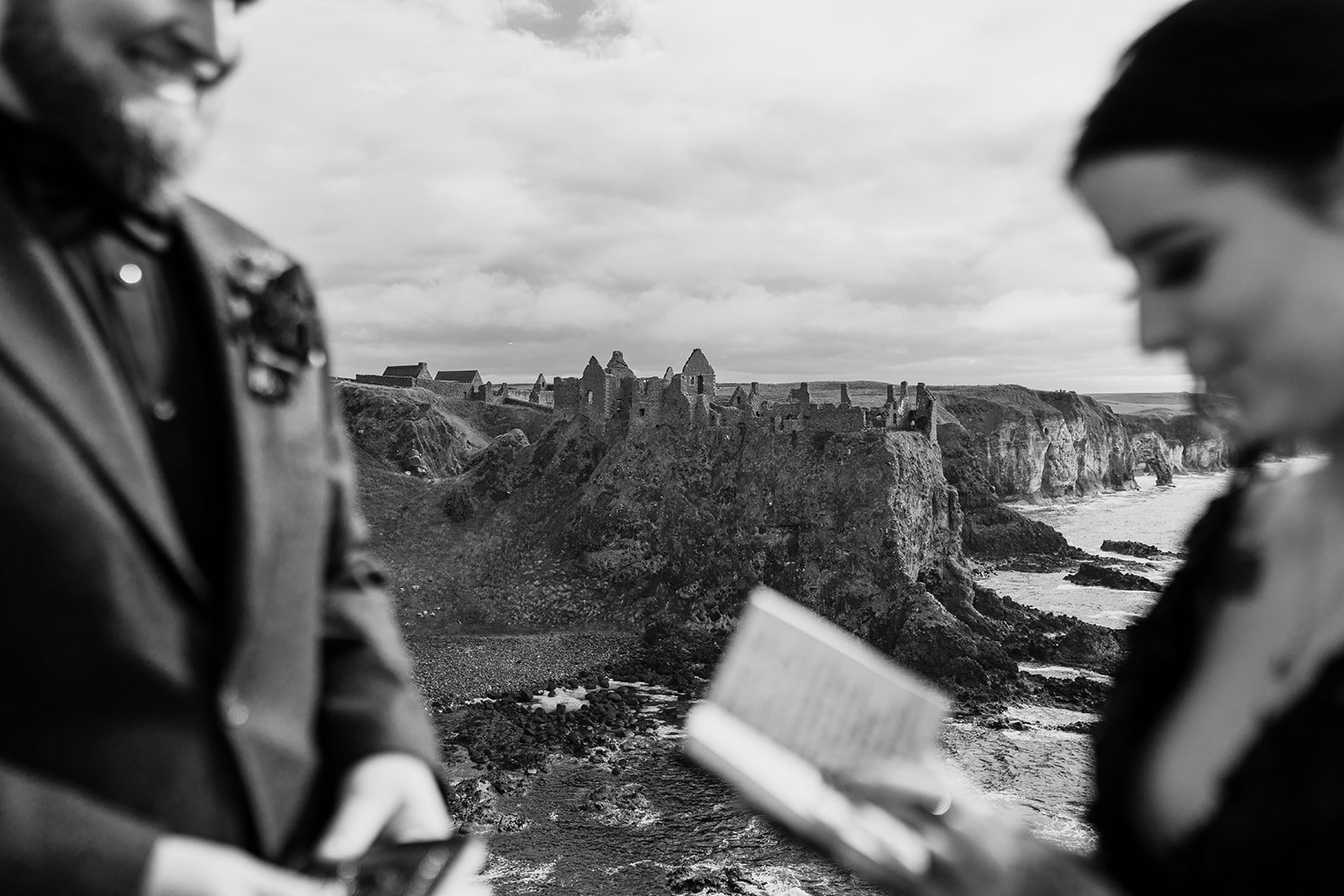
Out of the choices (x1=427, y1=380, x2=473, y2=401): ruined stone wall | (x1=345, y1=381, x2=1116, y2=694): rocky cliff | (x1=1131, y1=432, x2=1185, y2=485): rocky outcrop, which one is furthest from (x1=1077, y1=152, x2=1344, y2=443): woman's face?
(x1=1131, y1=432, x2=1185, y2=485): rocky outcrop

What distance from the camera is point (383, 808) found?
174 centimetres

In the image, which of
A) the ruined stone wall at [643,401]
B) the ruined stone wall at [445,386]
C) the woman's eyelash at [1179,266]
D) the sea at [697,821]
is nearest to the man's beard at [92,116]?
the woman's eyelash at [1179,266]

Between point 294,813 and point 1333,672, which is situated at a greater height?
point 1333,672

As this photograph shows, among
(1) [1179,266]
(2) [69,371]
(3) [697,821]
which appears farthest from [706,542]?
(2) [69,371]

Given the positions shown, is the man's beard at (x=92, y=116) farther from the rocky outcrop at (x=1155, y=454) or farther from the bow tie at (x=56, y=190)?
the rocky outcrop at (x=1155, y=454)

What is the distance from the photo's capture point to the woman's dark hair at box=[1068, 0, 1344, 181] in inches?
51.0

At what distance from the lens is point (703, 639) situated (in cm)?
3450

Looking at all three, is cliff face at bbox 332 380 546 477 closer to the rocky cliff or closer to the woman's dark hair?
the rocky cliff

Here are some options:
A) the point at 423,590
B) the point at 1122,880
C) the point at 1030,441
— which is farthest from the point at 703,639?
the point at 1030,441

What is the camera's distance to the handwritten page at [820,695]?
175 cm

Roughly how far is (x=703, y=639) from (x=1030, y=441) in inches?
2008

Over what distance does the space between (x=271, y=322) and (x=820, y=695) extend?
1381mm

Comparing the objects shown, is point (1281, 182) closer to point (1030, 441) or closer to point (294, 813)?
point (294, 813)

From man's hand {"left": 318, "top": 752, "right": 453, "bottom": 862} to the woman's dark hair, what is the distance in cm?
183
